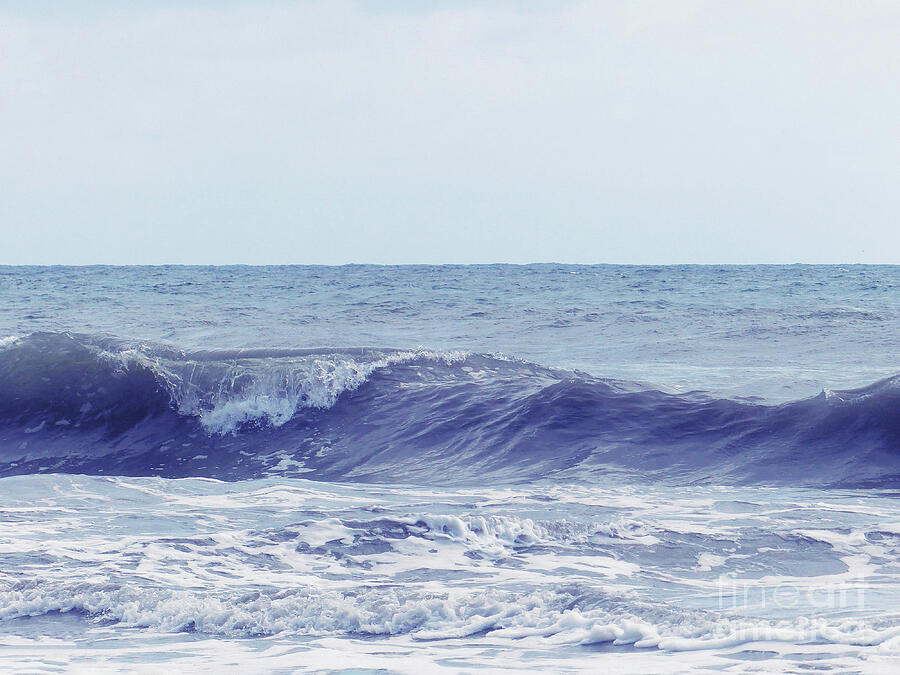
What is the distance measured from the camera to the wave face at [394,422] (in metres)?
8.55

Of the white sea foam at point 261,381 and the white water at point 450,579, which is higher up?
the white sea foam at point 261,381

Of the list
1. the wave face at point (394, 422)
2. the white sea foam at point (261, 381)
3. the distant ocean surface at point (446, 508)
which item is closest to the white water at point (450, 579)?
the distant ocean surface at point (446, 508)

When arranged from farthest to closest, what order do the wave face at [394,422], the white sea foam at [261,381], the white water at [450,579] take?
the white sea foam at [261,381] < the wave face at [394,422] < the white water at [450,579]

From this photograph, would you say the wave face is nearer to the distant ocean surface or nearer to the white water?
the distant ocean surface

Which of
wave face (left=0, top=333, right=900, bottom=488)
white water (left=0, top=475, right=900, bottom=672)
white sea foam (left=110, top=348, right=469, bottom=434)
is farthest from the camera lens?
white sea foam (left=110, top=348, right=469, bottom=434)

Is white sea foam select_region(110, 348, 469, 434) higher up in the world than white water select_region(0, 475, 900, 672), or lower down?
higher up

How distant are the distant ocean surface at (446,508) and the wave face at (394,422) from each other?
4 centimetres

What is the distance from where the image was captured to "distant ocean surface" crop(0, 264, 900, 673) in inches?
159

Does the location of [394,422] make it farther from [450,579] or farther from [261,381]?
[450,579]

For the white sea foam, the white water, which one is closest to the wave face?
the white sea foam

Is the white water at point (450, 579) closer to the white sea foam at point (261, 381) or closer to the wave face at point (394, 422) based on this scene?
the wave face at point (394, 422)

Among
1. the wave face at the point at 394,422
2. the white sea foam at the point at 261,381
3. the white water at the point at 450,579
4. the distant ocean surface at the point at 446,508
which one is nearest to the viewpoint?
the white water at the point at 450,579

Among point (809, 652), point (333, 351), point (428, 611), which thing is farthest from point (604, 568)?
point (333, 351)

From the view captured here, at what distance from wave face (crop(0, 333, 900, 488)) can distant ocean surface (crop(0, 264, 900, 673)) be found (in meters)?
0.04
